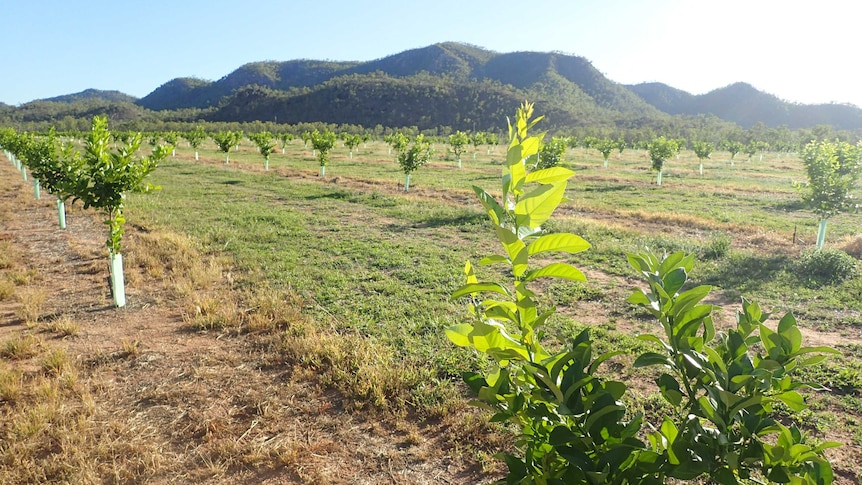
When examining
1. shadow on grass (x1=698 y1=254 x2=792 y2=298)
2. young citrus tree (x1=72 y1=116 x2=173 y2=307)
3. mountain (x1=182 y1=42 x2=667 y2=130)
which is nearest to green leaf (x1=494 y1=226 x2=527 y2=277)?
young citrus tree (x1=72 y1=116 x2=173 y2=307)

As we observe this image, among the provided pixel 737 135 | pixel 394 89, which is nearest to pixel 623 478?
pixel 737 135

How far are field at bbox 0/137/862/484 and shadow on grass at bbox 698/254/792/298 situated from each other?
0.06 metres

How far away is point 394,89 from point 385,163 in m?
85.2

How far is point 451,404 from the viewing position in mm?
4406

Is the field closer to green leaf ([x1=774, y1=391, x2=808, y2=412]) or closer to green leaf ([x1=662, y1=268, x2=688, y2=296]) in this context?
green leaf ([x1=774, y1=391, x2=808, y2=412])

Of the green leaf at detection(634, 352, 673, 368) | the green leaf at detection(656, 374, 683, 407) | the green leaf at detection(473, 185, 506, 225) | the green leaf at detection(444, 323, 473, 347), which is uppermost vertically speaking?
the green leaf at detection(473, 185, 506, 225)

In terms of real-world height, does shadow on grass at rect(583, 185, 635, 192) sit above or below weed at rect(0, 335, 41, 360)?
above

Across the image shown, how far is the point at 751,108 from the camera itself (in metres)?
143

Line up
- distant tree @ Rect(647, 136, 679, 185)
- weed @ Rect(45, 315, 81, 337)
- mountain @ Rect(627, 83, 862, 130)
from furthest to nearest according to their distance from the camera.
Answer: mountain @ Rect(627, 83, 862, 130) < distant tree @ Rect(647, 136, 679, 185) < weed @ Rect(45, 315, 81, 337)

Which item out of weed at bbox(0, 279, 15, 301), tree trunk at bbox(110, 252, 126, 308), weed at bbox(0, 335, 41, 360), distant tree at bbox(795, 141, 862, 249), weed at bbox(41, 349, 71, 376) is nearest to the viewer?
weed at bbox(41, 349, 71, 376)

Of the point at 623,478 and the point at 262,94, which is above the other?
the point at 262,94

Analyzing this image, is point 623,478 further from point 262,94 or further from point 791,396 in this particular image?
point 262,94

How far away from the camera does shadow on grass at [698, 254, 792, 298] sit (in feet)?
26.9

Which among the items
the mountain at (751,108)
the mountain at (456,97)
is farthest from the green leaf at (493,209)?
the mountain at (751,108)
